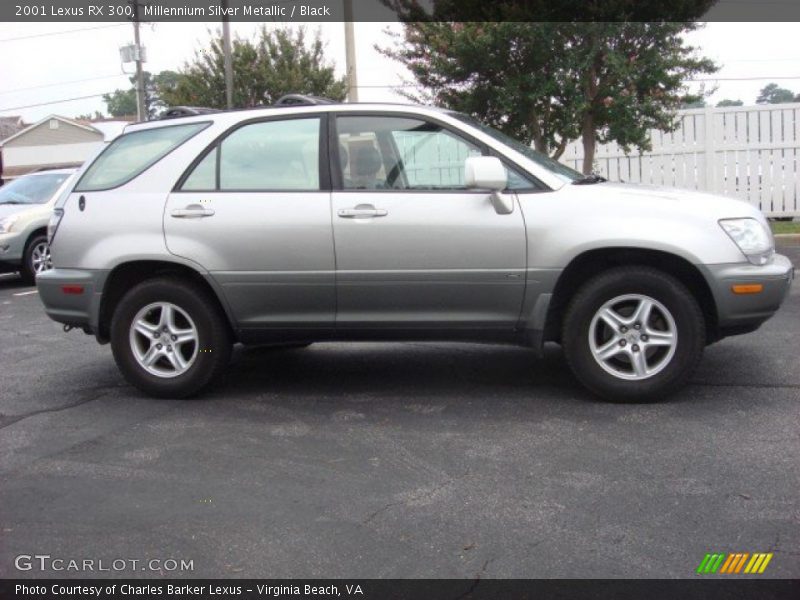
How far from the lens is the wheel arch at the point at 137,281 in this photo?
17.6 feet

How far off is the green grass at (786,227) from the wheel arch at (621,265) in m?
8.36

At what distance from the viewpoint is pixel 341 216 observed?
5105mm

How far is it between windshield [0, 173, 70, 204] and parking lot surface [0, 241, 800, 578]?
267 inches

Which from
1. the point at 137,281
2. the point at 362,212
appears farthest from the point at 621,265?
the point at 137,281

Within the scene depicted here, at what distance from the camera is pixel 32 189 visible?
12555mm

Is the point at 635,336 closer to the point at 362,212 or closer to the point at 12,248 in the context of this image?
the point at 362,212

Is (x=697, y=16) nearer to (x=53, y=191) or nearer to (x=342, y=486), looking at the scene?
(x=53, y=191)

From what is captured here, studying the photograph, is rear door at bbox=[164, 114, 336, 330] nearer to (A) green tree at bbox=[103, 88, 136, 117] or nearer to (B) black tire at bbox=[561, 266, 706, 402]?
(B) black tire at bbox=[561, 266, 706, 402]

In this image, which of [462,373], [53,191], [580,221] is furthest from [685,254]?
[53,191]

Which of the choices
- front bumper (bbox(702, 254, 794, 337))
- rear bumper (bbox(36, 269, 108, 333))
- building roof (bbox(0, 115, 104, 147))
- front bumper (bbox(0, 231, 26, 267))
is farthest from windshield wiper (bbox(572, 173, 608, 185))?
building roof (bbox(0, 115, 104, 147))

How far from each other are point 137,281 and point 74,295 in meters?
0.39

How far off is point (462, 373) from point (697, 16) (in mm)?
8371

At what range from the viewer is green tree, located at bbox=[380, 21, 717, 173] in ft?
38.6

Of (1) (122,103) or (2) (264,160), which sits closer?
(2) (264,160)
